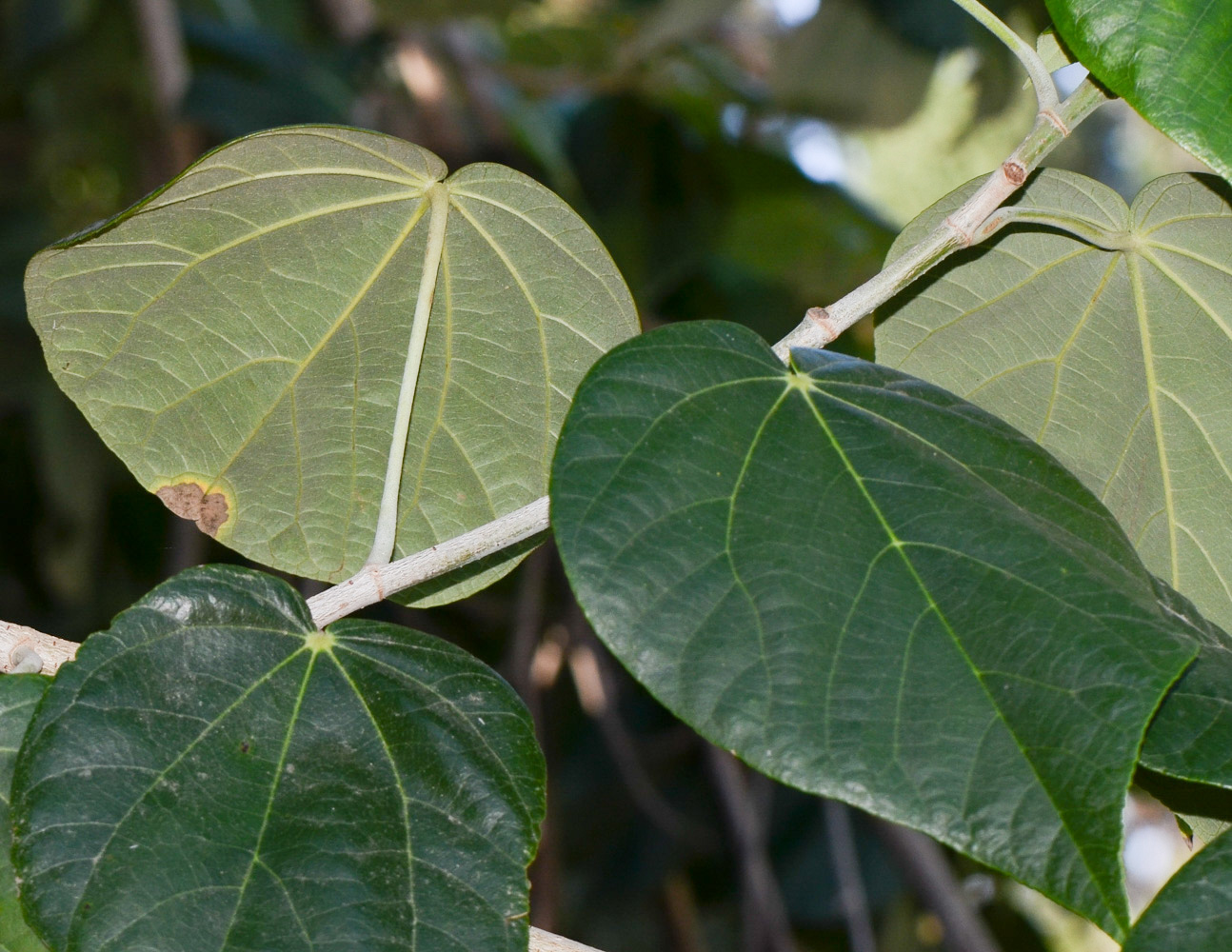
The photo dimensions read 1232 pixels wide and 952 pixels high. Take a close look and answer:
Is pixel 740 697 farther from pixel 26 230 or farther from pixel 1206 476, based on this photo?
pixel 26 230

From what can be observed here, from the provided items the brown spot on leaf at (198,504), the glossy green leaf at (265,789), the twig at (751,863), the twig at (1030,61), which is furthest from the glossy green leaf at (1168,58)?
the twig at (751,863)

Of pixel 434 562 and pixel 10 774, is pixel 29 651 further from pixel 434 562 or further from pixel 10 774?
pixel 434 562

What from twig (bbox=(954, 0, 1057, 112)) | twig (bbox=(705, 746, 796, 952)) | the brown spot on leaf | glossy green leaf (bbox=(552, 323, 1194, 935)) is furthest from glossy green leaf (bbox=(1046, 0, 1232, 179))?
twig (bbox=(705, 746, 796, 952))

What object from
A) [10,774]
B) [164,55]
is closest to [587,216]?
[164,55]

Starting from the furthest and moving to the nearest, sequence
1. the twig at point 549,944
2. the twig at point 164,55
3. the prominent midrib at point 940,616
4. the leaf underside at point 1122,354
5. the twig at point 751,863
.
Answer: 1. the twig at point 164,55
2. the twig at point 751,863
3. the leaf underside at point 1122,354
4. the twig at point 549,944
5. the prominent midrib at point 940,616

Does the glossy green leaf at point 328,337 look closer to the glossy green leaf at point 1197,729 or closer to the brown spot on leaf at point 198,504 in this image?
the brown spot on leaf at point 198,504

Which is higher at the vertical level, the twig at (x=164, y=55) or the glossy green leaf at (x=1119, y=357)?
the twig at (x=164, y=55)

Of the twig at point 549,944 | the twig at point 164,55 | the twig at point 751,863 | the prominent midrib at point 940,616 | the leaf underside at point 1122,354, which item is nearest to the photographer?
the prominent midrib at point 940,616

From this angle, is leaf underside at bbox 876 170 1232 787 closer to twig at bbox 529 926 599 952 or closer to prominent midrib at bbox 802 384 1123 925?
prominent midrib at bbox 802 384 1123 925
